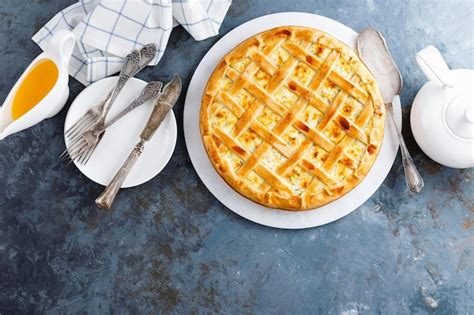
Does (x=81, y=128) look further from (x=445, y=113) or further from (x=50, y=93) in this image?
(x=445, y=113)

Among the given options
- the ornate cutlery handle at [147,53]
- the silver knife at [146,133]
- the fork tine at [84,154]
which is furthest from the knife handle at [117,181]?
the ornate cutlery handle at [147,53]

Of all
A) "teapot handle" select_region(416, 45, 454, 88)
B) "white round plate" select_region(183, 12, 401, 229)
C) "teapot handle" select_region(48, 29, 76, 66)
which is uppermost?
"teapot handle" select_region(48, 29, 76, 66)

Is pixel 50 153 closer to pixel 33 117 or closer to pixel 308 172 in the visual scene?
pixel 33 117

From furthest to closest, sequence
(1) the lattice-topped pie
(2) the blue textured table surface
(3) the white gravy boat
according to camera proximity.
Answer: (2) the blue textured table surface → (1) the lattice-topped pie → (3) the white gravy boat

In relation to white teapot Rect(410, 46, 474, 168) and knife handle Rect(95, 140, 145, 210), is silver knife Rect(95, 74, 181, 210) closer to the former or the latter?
knife handle Rect(95, 140, 145, 210)

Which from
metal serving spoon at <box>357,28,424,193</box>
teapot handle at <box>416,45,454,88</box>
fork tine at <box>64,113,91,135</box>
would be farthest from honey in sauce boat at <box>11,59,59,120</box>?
teapot handle at <box>416,45,454,88</box>

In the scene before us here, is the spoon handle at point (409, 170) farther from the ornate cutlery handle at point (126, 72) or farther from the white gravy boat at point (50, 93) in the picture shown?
the white gravy boat at point (50, 93)

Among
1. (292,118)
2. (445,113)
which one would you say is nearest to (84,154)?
(292,118)
